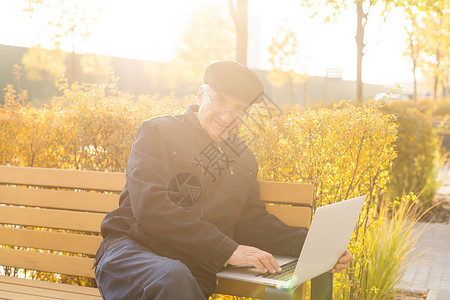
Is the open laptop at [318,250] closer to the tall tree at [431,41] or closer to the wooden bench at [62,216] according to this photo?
the wooden bench at [62,216]

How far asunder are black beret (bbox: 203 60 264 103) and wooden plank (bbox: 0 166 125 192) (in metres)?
0.98

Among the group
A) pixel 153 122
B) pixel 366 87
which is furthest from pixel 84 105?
pixel 366 87

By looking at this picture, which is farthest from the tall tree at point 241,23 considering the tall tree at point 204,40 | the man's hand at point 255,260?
the tall tree at point 204,40

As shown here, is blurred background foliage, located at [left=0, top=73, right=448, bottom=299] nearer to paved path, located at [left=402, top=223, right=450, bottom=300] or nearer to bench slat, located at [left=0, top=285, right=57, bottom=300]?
paved path, located at [left=402, top=223, right=450, bottom=300]

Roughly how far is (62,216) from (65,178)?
250mm

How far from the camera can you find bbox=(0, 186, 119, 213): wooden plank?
3645 mm

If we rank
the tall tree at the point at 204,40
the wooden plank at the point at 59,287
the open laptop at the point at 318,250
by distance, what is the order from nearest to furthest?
the open laptop at the point at 318,250 → the wooden plank at the point at 59,287 → the tall tree at the point at 204,40

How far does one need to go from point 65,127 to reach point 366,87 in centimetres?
5116

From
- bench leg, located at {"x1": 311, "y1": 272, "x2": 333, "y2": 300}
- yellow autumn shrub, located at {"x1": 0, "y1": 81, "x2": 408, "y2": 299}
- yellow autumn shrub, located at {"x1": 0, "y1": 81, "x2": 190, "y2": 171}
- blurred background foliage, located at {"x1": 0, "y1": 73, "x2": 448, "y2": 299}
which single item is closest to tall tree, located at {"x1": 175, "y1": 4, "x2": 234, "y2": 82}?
yellow autumn shrub, located at {"x1": 0, "y1": 81, "x2": 190, "y2": 171}

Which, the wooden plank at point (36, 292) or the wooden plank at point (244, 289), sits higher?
the wooden plank at point (244, 289)

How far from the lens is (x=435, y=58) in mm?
26578

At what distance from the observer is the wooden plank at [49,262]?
363 cm

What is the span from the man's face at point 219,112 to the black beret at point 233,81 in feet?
0.11

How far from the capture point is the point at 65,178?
3.77 meters
